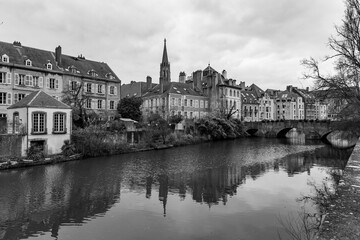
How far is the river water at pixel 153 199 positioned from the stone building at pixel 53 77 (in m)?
16.6

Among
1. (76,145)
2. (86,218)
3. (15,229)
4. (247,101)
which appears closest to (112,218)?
(86,218)

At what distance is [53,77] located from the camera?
3784cm

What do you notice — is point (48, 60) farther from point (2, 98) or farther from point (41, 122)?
point (41, 122)

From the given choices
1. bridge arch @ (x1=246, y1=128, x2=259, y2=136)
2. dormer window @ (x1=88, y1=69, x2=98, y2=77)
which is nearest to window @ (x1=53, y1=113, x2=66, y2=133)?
dormer window @ (x1=88, y1=69, x2=98, y2=77)

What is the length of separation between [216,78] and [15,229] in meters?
57.0

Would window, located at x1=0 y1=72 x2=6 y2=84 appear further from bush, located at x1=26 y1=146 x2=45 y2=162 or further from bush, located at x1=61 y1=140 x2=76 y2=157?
bush, located at x1=26 y1=146 x2=45 y2=162

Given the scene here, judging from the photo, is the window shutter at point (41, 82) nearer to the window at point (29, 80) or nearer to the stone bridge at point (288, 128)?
the window at point (29, 80)

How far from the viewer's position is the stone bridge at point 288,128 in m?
50.6

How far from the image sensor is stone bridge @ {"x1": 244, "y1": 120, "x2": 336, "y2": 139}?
50.6 m

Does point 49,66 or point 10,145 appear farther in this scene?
point 49,66

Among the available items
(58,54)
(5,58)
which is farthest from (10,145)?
(58,54)

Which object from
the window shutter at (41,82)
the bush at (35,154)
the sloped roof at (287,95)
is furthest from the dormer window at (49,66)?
the sloped roof at (287,95)

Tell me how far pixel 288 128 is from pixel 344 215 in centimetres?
5339

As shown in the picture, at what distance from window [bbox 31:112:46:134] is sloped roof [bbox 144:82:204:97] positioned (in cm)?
3153
